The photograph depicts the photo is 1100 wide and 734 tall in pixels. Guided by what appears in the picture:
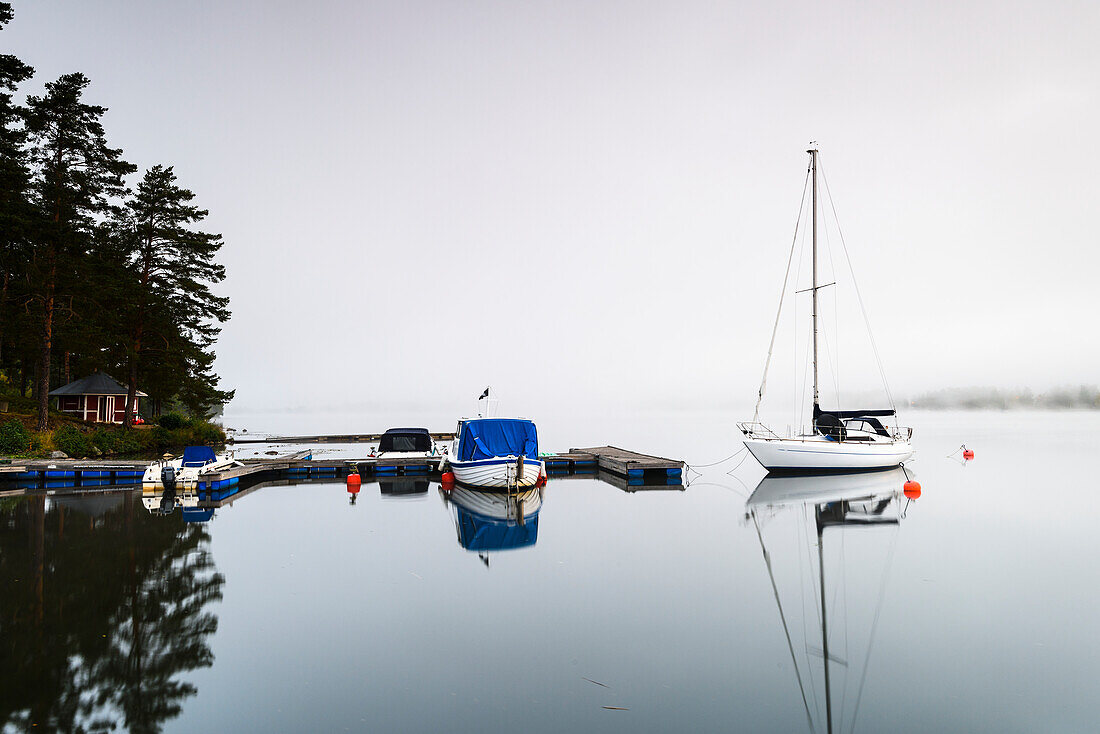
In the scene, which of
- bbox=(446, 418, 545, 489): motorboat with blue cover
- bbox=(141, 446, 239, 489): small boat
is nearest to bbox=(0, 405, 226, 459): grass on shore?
bbox=(141, 446, 239, 489): small boat

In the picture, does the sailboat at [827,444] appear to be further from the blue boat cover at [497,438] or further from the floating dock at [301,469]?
the blue boat cover at [497,438]

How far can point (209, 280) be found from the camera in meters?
39.7

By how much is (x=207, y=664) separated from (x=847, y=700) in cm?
820

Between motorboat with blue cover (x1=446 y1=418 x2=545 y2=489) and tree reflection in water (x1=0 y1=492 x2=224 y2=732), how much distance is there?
10752mm

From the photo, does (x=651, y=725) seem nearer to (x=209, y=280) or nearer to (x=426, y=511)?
(x=426, y=511)

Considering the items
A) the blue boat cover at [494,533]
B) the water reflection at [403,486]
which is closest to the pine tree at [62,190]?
the water reflection at [403,486]

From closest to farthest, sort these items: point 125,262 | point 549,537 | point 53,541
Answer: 1. point 53,541
2. point 549,537
3. point 125,262

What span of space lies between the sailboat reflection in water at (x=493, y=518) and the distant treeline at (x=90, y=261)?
866 inches

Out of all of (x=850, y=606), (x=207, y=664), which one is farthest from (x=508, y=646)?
(x=850, y=606)

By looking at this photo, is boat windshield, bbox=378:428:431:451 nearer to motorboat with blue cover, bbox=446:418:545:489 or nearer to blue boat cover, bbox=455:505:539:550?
motorboat with blue cover, bbox=446:418:545:489

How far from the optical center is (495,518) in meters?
20.0

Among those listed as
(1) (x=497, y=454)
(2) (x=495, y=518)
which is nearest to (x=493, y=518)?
(2) (x=495, y=518)

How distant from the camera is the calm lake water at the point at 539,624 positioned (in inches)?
275

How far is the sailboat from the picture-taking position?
102ft
